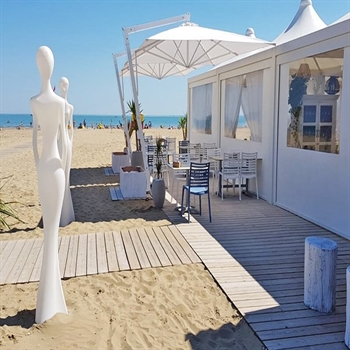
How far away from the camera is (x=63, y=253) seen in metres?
4.48

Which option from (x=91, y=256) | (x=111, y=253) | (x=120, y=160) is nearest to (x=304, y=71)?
(x=111, y=253)

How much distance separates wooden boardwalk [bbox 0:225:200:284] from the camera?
403 cm

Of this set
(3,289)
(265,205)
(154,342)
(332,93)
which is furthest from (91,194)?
(154,342)

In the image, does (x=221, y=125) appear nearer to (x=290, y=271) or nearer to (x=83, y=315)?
(x=290, y=271)

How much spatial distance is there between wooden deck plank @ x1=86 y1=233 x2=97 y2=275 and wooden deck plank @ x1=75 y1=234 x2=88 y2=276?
0.11ft

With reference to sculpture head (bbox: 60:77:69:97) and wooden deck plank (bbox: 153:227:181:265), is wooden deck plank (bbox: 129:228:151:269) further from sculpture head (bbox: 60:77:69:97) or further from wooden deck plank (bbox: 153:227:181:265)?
sculpture head (bbox: 60:77:69:97)

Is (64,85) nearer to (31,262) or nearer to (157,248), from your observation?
(31,262)

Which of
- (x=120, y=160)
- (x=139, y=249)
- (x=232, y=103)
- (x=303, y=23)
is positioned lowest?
(x=139, y=249)

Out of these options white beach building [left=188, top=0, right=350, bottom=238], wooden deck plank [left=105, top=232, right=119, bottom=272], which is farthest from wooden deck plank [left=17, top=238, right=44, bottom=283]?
white beach building [left=188, top=0, right=350, bottom=238]

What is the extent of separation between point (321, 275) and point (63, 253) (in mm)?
2811

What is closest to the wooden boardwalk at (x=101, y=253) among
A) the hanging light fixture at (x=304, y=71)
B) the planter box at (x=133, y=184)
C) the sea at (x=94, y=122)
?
the planter box at (x=133, y=184)

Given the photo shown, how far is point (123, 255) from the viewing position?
4.42 metres

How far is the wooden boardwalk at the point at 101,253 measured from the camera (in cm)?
403

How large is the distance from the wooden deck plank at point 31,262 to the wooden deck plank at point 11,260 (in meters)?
0.14
